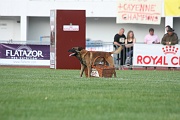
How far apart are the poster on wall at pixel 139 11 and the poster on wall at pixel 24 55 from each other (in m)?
7.46

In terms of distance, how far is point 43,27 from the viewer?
3847 centimetres

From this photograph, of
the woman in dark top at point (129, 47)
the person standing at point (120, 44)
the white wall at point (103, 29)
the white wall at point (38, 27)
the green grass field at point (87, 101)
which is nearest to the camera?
the green grass field at point (87, 101)

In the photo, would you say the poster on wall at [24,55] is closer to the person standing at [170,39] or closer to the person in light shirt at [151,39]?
the person in light shirt at [151,39]

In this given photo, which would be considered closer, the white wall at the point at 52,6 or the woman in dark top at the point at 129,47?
the woman in dark top at the point at 129,47

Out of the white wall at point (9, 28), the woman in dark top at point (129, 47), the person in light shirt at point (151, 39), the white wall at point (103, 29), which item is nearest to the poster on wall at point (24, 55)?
the woman in dark top at point (129, 47)

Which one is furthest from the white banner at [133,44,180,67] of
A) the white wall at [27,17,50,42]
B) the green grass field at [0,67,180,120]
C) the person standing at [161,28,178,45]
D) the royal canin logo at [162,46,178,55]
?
the white wall at [27,17,50,42]

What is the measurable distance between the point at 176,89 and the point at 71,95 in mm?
2884

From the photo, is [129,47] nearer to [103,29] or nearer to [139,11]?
[139,11]

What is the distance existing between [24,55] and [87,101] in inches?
657

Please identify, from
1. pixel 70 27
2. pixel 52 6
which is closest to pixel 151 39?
pixel 70 27

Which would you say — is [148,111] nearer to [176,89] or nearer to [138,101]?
[138,101]

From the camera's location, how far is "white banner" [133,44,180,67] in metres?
25.7

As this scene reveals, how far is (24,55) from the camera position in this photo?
27.1m

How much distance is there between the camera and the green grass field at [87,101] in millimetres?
9000
